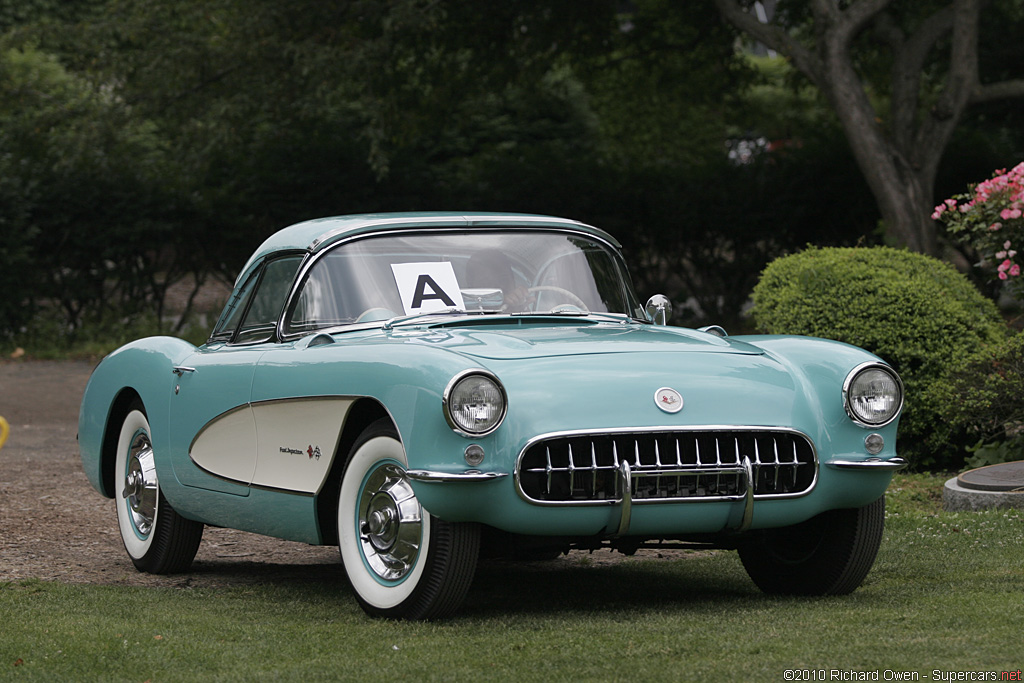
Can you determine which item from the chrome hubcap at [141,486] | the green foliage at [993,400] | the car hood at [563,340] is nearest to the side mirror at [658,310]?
the car hood at [563,340]

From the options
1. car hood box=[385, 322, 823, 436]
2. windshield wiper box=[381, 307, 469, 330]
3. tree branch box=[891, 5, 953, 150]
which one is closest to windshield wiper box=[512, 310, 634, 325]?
windshield wiper box=[381, 307, 469, 330]

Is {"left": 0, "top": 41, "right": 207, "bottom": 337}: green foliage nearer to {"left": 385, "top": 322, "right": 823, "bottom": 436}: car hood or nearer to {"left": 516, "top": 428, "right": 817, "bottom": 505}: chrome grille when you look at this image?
{"left": 385, "top": 322, "right": 823, "bottom": 436}: car hood

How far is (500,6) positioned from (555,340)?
14778 mm

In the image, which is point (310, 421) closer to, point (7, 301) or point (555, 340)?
point (555, 340)

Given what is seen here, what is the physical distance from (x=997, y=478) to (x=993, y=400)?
109 cm

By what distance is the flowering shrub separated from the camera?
883 cm

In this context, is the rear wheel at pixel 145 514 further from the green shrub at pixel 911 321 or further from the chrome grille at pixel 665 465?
the green shrub at pixel 911 321

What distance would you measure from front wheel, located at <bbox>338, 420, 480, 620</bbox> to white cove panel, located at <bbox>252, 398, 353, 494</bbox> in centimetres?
14

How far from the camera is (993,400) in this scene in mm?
8297

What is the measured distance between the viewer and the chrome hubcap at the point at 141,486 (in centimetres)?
663

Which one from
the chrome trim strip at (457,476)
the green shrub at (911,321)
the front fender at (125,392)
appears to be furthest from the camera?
the green shrub at (911,321)

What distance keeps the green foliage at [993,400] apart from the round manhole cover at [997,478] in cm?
65

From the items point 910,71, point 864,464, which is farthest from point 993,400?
point 910,71

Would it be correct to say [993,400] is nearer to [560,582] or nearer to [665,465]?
[560,582]
